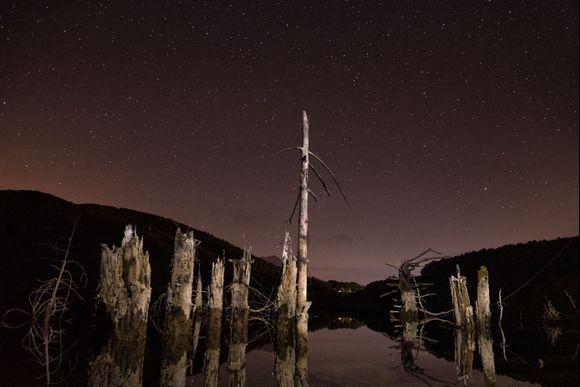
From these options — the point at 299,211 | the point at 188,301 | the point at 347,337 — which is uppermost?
the point at 299,211

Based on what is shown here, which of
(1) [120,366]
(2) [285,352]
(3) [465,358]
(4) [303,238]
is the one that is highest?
(4) [303,238]

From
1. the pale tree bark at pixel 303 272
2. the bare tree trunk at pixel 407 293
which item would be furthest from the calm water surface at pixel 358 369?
the bare tree trunk at pixel 407 293

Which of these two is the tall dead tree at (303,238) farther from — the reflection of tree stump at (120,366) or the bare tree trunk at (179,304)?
the reflection of tree stump at (120,366)

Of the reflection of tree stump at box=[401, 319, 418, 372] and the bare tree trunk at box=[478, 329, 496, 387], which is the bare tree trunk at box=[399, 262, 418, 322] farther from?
the bare tree trunk at box=[478, 329, 496, 387]

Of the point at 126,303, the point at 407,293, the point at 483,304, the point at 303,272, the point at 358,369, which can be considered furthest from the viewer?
the point at 407,293

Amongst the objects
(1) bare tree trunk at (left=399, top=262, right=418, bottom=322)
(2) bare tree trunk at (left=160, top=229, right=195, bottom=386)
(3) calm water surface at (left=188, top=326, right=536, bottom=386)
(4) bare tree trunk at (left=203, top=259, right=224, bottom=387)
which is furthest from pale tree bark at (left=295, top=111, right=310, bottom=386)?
(1) bare tree trunk at (left=399, top=262, right=418, bottom=322)

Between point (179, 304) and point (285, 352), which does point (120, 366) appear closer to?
point (179, 304)

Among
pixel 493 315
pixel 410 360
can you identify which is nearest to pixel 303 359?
pixel 410 360

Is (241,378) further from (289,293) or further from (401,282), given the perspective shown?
(401,282)

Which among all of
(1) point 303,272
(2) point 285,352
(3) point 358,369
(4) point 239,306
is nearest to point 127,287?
(4) point 239,306

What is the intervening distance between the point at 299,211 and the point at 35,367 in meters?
10.4

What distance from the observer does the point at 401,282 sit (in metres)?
23.1

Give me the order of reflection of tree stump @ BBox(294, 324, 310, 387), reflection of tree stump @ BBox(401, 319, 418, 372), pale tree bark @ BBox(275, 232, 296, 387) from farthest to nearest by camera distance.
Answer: reflection of tree stump @ BBox(401, 319, 418, 372) → pale tree bark @ BBox(275, 232, 296, 387) → reflection of tree stump @ BBox(294, 324, 310, 387)

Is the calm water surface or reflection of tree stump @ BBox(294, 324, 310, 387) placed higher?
reflection of tree stump @ BBox(294, 324, 310, 387)
